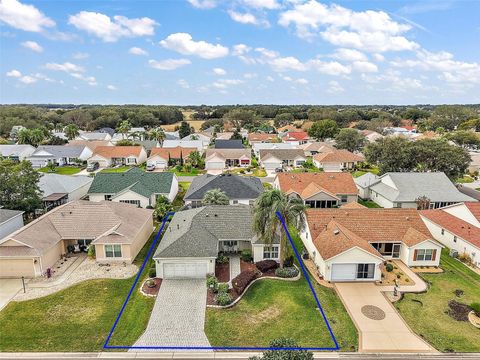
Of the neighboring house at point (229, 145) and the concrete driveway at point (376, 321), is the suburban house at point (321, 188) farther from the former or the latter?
the neighboring house at point (229, 145)

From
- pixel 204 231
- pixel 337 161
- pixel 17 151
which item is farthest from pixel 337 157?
pixel 17 151

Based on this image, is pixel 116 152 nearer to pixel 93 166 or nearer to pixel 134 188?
pixel 93 166

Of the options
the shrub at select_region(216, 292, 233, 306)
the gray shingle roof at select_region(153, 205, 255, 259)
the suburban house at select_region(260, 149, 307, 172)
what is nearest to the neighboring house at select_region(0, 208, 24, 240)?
the gray shingle roof at select_region(153, 205, 255, 259)

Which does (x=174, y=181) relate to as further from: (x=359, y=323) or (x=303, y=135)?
(x=303, y=135)

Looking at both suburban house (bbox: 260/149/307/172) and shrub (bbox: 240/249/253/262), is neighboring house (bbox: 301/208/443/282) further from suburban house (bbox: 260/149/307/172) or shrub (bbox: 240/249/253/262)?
suburban house (bbox: 260/149/307/172)

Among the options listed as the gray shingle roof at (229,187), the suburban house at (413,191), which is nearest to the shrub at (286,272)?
the gray shingle roof at (229,187)

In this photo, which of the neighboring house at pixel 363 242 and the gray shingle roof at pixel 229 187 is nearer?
the neighboring house at pixel 363 242
